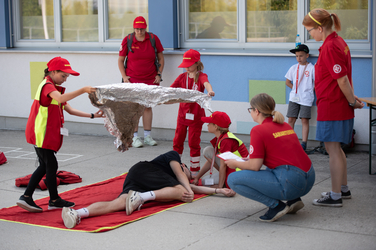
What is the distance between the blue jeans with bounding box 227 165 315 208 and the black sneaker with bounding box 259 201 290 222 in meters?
0.04

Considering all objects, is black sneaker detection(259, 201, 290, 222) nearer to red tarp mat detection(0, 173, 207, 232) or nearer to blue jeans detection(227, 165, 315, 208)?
blue jeans detection(227, 165, 315, 208)

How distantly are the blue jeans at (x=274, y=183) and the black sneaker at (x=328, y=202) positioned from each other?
0.56 m

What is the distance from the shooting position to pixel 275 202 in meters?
4.43

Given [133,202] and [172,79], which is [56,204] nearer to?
[133,202]

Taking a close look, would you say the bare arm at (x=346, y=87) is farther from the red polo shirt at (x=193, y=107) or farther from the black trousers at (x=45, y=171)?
the black trousers at (x=45, y=171)

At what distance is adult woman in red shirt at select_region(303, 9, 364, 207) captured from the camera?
15.4 feet

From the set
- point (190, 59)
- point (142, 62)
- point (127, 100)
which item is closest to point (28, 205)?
point (127, 100)

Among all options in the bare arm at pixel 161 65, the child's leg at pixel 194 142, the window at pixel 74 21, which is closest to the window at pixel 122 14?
the window at pixel 74 21

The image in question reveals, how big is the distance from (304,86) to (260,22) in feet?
5.60

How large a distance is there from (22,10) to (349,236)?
9608mm

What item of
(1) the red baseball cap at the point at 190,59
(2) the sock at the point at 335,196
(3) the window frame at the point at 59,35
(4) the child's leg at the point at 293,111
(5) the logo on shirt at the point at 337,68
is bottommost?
(2) the sock at the point at 335,196

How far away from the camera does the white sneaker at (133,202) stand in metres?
4.72

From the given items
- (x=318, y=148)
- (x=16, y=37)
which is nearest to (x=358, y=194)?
(x=318, y=148)

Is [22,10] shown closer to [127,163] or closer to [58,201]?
[127,163]
